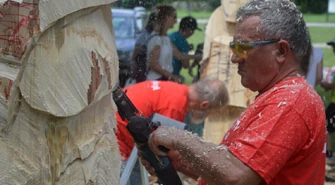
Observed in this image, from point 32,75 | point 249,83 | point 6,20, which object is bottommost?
point 249,83

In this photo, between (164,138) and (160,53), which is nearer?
(164,138)

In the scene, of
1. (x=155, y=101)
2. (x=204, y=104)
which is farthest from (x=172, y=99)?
(x=204, y=104)

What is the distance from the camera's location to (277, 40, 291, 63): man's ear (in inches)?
72.8

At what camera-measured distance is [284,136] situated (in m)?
1.72

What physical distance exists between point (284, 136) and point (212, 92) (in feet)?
7.09

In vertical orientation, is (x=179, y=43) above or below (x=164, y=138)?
below

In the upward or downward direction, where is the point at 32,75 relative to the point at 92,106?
upward

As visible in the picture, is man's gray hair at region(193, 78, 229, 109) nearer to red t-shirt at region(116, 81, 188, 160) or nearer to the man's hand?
red t-shirt at region(116, 81, 188, 160)

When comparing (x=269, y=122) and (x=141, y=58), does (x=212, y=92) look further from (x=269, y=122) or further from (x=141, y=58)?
(x=141, y=58)

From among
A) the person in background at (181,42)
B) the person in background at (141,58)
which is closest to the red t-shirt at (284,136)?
the person in background at (141,58)

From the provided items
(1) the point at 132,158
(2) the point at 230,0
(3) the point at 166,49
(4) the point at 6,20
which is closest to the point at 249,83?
(4) the point at 6,20

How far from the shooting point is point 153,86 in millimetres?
3871

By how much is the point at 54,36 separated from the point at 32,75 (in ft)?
0.39

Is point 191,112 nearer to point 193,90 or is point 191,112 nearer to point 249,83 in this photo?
point 193,90
